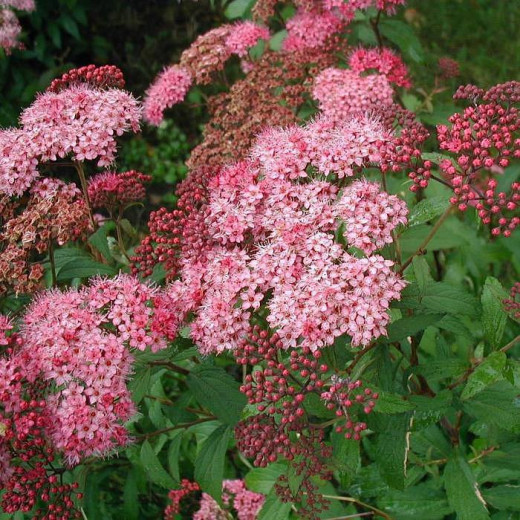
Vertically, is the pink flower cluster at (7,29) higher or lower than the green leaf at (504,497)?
higher

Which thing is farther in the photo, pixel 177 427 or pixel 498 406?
pixel 177 427

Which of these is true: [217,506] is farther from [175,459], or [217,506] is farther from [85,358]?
[85,358]

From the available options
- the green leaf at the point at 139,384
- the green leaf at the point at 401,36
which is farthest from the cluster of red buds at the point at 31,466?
the green leaf at the point at 401,36

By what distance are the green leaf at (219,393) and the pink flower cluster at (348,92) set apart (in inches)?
47.6

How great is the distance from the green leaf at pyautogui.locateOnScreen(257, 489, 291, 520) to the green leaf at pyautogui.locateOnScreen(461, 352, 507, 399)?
2.95ft

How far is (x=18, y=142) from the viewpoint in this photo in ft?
8.86

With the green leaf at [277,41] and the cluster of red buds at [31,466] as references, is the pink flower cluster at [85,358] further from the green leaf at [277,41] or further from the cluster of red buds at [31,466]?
the green leaf at [277,41]

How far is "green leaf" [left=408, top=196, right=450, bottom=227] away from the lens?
2.51 metres

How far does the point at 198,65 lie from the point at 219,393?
1.78m

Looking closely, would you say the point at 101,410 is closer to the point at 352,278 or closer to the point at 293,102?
the point at 352,278

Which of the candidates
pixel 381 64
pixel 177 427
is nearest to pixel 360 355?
pixel 177 427

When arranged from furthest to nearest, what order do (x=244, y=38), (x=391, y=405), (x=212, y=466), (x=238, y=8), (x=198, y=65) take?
(x=238, y=8) < (x=244, y=38) < (x=198, y=65) < (x=212, y=466) < (x=391, y=405)

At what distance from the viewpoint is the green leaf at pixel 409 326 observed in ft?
7.52

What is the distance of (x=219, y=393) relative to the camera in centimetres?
254
